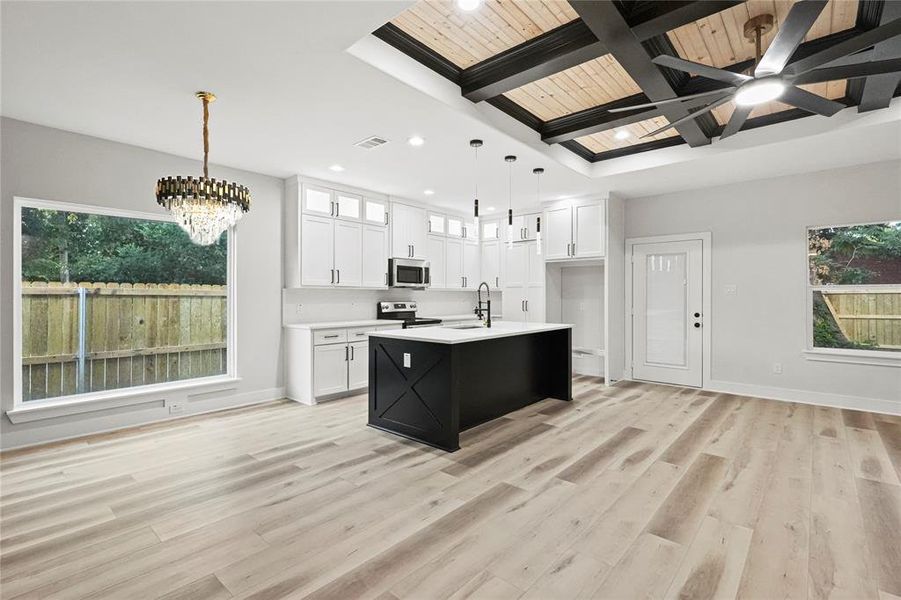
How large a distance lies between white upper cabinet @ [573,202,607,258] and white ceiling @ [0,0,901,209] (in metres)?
0.59

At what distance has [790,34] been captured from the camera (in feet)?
7.08

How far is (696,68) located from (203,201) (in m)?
3.28

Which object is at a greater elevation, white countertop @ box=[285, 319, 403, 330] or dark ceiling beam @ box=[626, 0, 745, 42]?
dark ceiling beam @ box=[626, 0, 745, 42]

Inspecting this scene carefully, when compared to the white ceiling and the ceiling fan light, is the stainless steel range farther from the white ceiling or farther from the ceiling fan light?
the ceiling fan light

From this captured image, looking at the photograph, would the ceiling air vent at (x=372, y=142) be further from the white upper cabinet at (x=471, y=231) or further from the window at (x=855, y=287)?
the window at (x=855, y=287)

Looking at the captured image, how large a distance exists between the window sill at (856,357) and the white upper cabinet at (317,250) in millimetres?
5827

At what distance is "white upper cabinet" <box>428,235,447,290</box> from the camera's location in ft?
23.0

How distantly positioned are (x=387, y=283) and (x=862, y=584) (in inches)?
210

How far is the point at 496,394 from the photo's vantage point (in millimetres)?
4461

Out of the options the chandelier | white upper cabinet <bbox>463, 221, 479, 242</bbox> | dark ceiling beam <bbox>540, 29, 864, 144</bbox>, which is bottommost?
the chandelier

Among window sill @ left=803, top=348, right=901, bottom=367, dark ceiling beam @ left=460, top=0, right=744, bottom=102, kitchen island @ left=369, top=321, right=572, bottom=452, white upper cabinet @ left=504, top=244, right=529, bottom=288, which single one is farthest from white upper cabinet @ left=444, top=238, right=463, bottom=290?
window sill @ left=803, top=348, right=901, bottom=367

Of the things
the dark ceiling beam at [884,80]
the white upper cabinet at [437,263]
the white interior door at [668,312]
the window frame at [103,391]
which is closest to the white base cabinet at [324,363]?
the window frame at [103,391]

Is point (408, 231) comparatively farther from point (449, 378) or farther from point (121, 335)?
point (121, 335)

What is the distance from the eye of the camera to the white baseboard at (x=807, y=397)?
15.2ft
